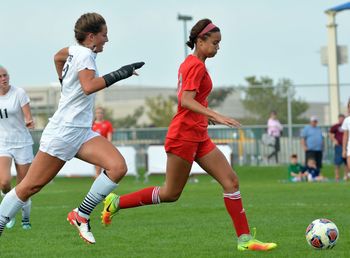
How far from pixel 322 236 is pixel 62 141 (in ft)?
9.03

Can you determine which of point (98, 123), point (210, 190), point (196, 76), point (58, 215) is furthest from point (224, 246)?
point (98, 123)

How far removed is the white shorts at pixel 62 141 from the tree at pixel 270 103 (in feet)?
77.7

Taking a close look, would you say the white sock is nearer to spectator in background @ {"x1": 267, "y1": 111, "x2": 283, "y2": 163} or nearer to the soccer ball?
the soccer ball

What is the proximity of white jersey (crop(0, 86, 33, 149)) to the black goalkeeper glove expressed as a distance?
4104 millimetres

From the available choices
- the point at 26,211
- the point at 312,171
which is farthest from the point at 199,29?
the point at 312,171

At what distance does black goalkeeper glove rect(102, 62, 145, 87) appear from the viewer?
994cm

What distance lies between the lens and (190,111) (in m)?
10.5

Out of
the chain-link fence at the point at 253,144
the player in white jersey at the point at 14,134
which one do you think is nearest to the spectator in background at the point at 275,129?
the chain-link fence at the point at 253,144

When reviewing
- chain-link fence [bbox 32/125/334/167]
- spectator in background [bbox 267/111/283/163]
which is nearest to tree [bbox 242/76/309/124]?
chain-link fence [bbox 32/125/334/167]

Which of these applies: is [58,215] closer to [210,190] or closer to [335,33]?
A: [210,190]

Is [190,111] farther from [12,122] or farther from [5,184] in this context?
[12,122]

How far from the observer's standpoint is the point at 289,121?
3356 centimetres

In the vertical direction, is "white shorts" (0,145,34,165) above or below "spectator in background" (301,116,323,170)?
above

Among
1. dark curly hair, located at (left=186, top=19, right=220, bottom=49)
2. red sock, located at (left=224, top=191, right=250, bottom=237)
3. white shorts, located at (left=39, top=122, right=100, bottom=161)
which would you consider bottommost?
red sock, located at (left=224, top=191, right=250, bottom=237)
